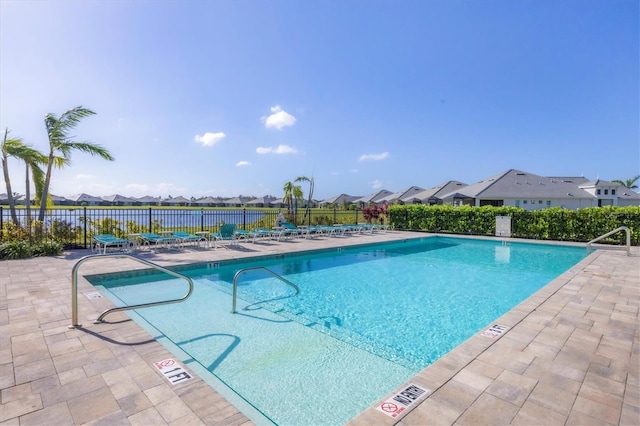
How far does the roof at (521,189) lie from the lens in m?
28.9

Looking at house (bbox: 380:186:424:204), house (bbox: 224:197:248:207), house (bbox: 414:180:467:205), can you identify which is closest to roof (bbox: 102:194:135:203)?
house (bbox: 224:197:248:207)

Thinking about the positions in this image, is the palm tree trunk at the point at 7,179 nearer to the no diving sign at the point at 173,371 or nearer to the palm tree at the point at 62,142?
the palm tree at the point at 62,142

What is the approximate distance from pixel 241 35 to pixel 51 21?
535cm

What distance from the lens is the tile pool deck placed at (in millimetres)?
2344

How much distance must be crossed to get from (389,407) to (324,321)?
2980 mm

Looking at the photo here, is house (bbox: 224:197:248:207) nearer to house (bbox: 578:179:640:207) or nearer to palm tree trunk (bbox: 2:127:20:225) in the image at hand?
house (bbox: 578:179:640:207)

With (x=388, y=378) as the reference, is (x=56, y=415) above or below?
above

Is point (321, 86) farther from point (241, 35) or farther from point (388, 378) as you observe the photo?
point (388, 378)

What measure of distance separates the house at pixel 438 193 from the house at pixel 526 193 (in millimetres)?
995

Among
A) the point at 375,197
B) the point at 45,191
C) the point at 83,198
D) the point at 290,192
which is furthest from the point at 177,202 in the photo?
the point at 45,191

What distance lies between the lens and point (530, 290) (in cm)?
743

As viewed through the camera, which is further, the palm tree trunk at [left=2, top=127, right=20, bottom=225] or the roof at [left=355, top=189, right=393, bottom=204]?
the roof at [left=355, top=189, right=393, bottom=204]

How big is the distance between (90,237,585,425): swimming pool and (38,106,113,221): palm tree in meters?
5.50

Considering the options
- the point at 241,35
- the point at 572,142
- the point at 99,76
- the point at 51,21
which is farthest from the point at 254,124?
the point at 572,142
